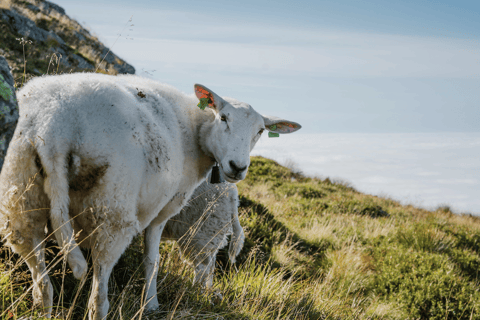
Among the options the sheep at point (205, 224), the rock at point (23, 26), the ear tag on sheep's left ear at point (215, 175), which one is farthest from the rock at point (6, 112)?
the rock at point (23, 26)

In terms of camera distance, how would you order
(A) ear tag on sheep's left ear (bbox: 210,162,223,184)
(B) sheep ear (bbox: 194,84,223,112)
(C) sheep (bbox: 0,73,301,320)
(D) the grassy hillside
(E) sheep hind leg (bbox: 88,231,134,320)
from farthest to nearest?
(A) ear tag on sheep's left ear (bbox: 210,162,223,184) → (B) sheep ear (bbox: 194,84,223,112) → (D) the grassy hillside → (E) sheep hind leg (bbox: 88,231,134,320) → (C) sheep (bbox: 0,73,301,320)

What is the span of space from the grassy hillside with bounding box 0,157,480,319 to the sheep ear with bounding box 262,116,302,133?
1.53 meters

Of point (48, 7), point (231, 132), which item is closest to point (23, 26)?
point (231, 132)

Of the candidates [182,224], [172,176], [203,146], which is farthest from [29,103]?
[182,224]

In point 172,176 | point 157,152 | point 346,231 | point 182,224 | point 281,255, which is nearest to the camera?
point 157,152

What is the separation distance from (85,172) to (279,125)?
2.53 metres

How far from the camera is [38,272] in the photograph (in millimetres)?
2686

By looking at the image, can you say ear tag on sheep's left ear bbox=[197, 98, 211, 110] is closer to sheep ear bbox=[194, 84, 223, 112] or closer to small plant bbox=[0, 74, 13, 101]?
sheep ear bbox=[194, 84, 223, 112]

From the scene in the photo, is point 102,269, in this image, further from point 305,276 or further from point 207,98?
point 305,276

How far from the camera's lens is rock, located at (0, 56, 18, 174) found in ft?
7.23

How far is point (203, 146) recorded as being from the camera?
372 cm

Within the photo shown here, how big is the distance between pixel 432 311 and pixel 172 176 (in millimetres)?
5668

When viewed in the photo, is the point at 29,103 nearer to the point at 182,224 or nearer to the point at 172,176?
the point at 172,176

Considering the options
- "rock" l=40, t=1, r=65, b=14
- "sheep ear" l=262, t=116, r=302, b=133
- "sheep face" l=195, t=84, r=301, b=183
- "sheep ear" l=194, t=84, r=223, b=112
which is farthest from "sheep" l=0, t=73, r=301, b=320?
"rock" l=40, t=1, r=65, b=14
